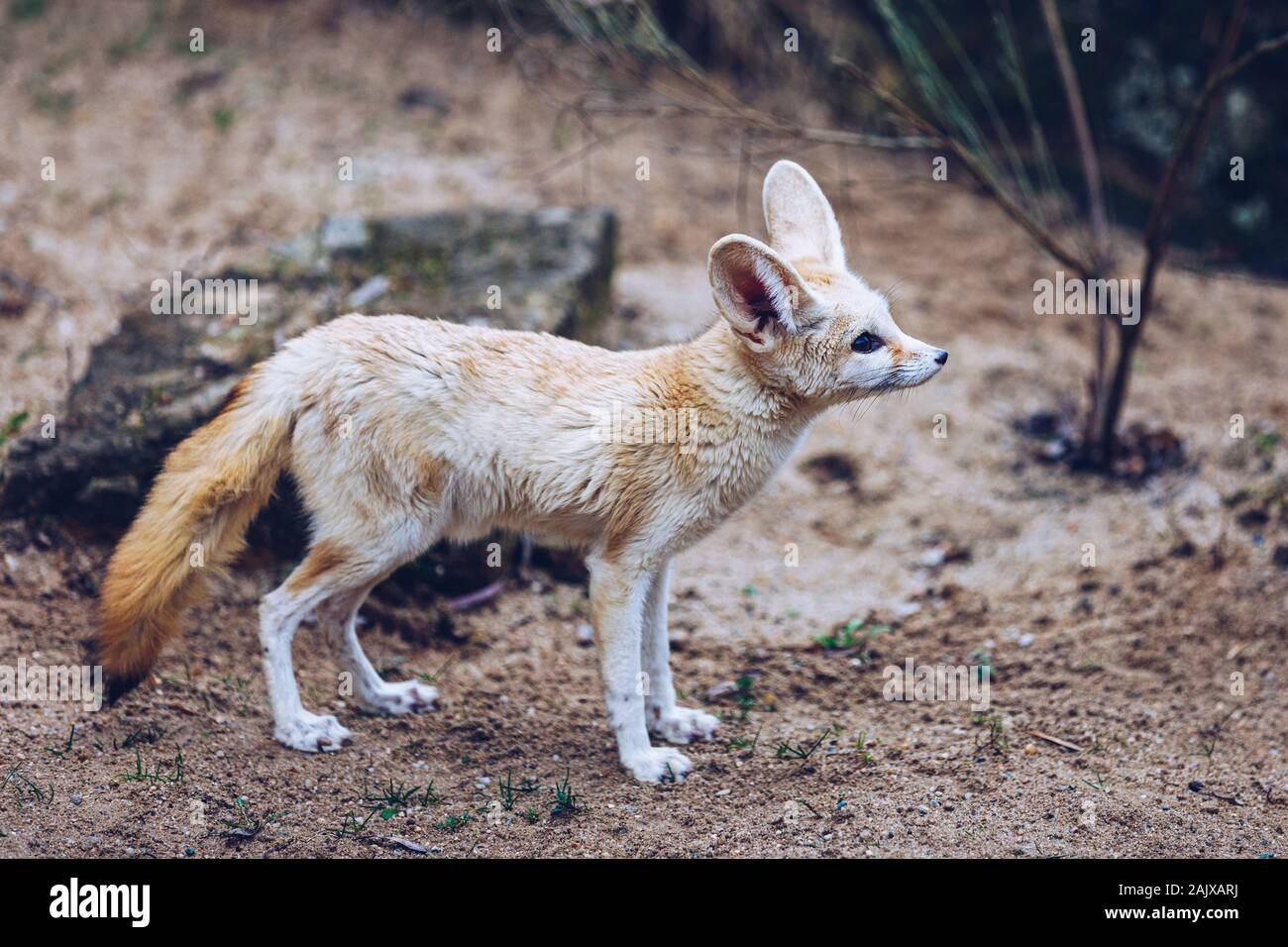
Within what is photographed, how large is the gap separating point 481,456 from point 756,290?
1108 mm

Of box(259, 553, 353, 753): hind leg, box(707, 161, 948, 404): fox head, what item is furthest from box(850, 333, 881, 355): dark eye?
box(259, 553, 353, 753): hind leg

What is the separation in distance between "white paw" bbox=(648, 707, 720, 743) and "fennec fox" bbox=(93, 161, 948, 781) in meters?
0.23

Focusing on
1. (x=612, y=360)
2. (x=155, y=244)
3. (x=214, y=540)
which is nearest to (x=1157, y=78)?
(x=612, y=360)

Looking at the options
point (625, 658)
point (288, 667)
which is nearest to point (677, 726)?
point (625, 658)

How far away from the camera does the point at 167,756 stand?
3996 millimetres

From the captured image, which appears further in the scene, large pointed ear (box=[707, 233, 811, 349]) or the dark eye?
the dark eye

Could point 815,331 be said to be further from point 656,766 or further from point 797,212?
point 656,766

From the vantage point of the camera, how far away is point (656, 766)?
4.09m

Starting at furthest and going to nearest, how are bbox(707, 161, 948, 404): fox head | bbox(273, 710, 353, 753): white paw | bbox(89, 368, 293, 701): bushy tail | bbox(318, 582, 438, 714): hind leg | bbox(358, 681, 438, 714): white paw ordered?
bbox(358, 681, 438, 714): white paw
bbox(318, 582, 438, 714): hind leg
bbox(273, 710, 353, 753): white paw
bbox(89, 368, 293, 701): bushy tail
bbox(707, 161, 948, 404): fox head

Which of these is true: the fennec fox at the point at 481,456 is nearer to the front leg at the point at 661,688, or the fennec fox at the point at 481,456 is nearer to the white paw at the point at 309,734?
the white paw at the point at 309,734

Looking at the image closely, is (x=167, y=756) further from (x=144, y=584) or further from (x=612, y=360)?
(x=612, y=360)

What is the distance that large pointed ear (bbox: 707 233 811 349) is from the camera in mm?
3732

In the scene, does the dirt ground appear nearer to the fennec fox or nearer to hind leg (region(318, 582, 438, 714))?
hind leg (region(318, 582, 438, 714))

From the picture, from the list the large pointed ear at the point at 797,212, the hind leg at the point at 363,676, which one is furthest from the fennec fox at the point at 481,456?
the large pointed ear at the point at 797,212
